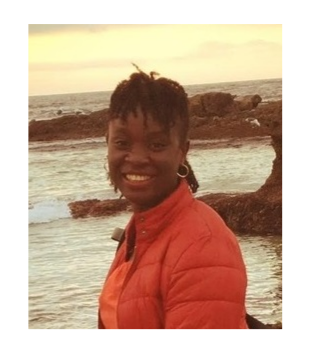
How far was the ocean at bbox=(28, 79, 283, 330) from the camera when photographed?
2805mm

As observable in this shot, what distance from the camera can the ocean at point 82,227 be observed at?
280cm

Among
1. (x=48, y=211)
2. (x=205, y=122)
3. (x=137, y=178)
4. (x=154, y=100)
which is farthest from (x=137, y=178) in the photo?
(x=48, y=211)

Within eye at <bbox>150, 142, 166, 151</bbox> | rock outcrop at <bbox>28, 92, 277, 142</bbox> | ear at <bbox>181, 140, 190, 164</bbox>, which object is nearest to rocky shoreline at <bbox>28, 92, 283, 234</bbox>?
rock outcrop at <bbox>28, 92, 277, 142</bbox>

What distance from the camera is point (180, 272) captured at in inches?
95.3

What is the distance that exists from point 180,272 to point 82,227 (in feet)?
2.18

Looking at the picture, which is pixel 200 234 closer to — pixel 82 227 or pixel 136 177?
pixel 136 177

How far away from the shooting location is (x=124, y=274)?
2.53m

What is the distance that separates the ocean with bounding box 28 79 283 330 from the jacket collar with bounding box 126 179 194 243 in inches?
9.6

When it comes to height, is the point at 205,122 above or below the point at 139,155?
above
